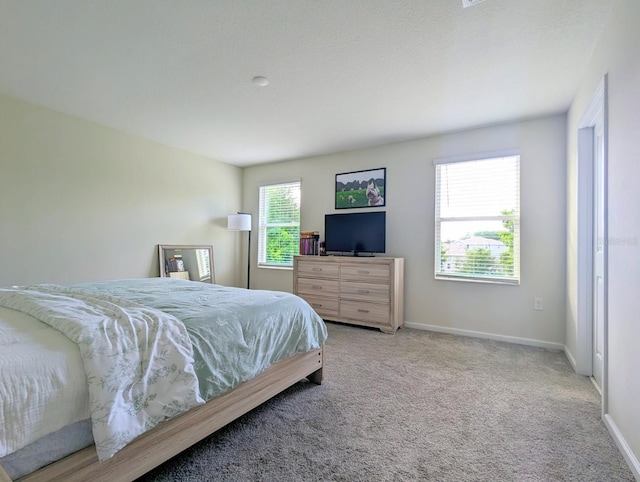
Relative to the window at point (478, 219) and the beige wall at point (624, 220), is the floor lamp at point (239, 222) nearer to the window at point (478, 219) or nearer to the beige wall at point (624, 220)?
the window at point (478, 219)

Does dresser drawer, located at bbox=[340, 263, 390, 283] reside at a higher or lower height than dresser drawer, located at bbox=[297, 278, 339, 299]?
higher

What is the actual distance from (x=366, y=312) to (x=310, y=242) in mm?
1272

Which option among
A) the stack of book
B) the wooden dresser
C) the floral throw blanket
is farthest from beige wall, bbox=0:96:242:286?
the floral throw blanket

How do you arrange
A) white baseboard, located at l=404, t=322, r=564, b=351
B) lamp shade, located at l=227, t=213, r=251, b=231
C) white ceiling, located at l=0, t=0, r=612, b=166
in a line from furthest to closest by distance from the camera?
lamp shade, located at l=227, t=213, r=251, b=231, white baseboard, located at l=404, t=322, r=564, b=351, white ceiling, located at l=0, t=0, r=612, b=166

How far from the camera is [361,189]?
428cm

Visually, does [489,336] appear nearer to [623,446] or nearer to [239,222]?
[623,446]

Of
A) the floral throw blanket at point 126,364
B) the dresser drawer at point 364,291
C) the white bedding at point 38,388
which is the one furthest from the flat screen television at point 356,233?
the white bedding at point 38,388

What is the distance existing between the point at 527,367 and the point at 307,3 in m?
3.13

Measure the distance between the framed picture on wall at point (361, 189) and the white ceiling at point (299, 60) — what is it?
2.53ft

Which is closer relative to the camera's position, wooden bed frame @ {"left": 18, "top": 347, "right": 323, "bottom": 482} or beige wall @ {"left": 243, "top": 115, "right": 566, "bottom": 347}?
wooden bed frame @ {"left": 18, "top": 347, "right": 323, "bottom": 482}

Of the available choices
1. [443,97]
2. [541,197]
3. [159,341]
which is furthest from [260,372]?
[541,197]

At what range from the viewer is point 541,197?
10.6 ft

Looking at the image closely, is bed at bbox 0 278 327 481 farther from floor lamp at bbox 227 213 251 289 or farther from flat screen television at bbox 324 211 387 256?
floor lamp at bbox 227 213 251 289

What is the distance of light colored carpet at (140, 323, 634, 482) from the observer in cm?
143
